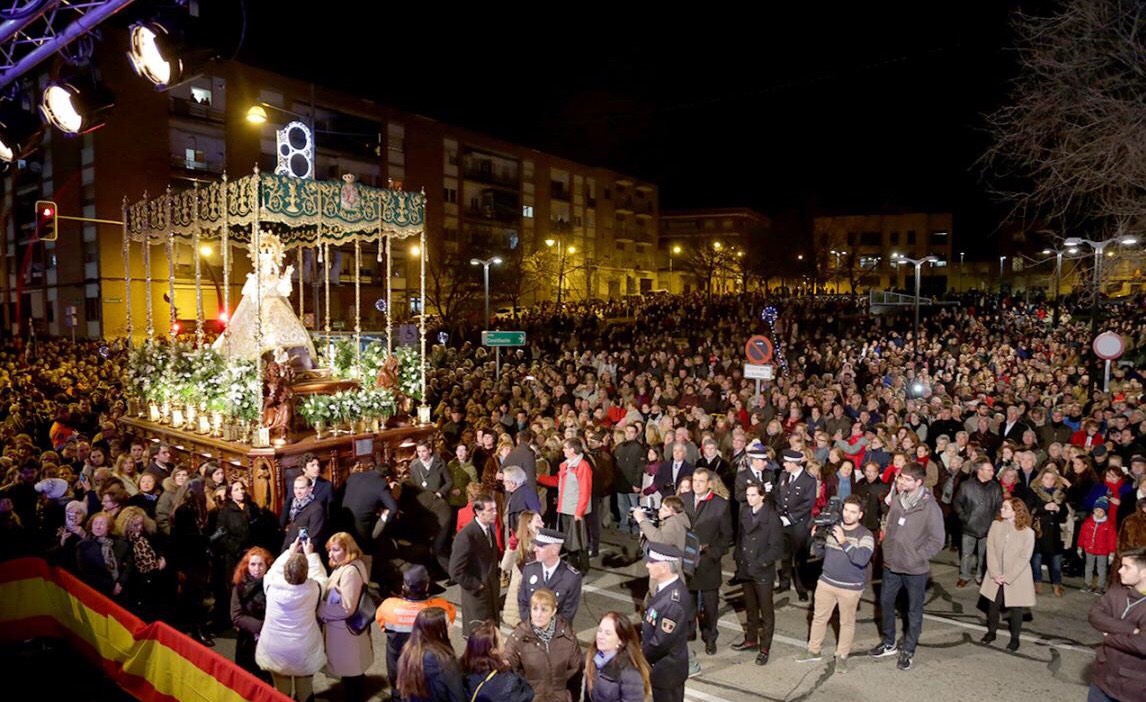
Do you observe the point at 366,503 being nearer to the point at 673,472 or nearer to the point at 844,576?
the point at 673,472

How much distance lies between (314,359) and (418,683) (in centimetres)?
1000

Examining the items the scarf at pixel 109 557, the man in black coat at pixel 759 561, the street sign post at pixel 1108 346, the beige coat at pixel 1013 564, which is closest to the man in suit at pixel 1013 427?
the street sign post at pixel 1108 346

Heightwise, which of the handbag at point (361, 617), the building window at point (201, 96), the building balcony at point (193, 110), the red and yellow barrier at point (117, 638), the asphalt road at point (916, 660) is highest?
the building window at point (201, 96)

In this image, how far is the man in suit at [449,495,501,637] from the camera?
6176mm

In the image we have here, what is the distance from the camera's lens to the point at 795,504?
796cm

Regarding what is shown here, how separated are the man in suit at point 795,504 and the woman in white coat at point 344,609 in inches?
171

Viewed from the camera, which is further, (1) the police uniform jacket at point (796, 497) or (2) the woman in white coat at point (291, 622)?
(1) the police uniform jacket at point (796, 497)

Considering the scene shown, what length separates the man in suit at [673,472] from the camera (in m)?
9.32

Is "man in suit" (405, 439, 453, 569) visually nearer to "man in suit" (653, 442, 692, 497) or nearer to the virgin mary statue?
"man in suit" (653, 442, 692, 497)

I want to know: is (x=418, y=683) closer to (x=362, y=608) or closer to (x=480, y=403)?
(x=362, y=608)

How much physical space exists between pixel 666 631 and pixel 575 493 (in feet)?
12.9

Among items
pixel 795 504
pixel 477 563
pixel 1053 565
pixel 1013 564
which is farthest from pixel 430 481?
pixel 1053 565

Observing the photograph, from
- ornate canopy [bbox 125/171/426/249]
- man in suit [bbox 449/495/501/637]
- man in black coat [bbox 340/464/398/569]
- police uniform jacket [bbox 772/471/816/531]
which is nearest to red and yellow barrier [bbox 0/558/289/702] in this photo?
man in suit [bbox 449/495/501/637]

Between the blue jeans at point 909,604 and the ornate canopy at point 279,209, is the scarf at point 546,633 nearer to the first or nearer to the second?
the blue jeans at point 909,604
